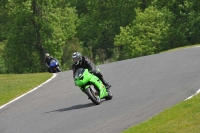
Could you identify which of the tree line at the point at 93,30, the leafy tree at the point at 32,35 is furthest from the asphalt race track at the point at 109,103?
the tree line at the point at 93,30

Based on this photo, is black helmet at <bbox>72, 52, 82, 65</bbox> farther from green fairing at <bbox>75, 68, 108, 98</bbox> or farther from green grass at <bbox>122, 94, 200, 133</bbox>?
green grass at <bbox>122, 94, 200, 133</bbox>

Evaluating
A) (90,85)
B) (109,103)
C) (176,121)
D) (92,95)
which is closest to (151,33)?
(109,103)

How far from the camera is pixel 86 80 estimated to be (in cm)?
1468

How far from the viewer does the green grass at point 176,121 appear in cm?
922

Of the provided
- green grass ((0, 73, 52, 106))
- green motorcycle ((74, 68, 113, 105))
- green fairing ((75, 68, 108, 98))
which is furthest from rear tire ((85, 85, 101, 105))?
green grass ((0, 73, 52, 106))

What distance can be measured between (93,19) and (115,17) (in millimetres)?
3444

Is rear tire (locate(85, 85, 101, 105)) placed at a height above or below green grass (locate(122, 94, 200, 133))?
below

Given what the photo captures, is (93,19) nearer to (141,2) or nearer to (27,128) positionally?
(141,2)

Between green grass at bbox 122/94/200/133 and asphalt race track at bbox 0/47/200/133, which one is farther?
asphalt race track at bbox 0/47/200/133

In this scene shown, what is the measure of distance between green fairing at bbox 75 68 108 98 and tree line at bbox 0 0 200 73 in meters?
42.4

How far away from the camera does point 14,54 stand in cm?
5978

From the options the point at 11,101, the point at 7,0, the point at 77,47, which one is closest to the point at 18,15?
the point at 7,0

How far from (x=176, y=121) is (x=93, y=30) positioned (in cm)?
7070

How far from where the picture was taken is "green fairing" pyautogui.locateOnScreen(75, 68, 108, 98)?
14625mm
